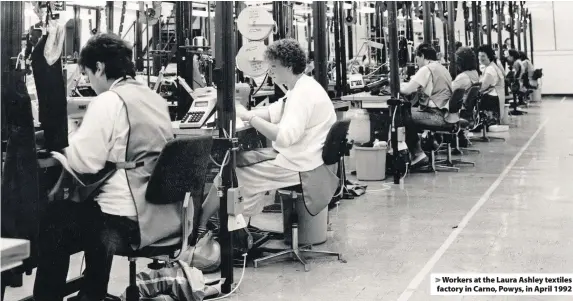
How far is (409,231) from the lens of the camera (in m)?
4.70

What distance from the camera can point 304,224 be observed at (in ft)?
14.1

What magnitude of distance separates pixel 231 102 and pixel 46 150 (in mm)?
1114

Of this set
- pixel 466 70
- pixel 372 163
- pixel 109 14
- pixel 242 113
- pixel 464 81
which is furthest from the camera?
pixel 466 70

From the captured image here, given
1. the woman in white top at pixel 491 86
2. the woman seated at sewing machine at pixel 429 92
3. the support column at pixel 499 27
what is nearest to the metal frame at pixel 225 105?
the woman seated at sewing machine at pixel 429 92

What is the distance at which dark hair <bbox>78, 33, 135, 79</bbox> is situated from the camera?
2.77 metres

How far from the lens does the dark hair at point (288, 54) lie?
3980 mm

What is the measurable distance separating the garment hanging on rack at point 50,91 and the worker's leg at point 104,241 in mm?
348

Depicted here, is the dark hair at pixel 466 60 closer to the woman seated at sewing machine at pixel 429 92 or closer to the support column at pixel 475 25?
the woman seated at sewing machine at pixel 429 92

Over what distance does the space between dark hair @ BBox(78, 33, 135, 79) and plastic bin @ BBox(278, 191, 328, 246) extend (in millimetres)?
1666

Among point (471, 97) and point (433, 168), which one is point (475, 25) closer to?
point (471, 97)

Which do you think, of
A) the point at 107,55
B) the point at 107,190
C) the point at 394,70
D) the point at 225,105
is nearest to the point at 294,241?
the point at 225,105

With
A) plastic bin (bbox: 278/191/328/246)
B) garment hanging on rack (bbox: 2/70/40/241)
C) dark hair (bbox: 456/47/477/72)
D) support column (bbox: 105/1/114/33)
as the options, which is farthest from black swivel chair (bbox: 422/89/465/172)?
garment hanging on rack (bbox: 2/70/40/241)
